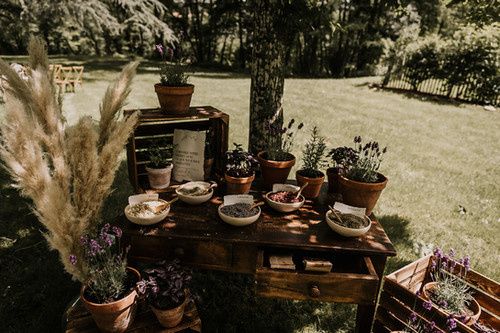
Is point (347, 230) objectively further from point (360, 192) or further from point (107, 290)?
point (107, 290)

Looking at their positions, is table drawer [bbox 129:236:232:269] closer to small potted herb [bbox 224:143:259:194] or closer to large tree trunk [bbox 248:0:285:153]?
small potted herb [bbox 224:143:259:194]

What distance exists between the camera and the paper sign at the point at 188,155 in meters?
3.08

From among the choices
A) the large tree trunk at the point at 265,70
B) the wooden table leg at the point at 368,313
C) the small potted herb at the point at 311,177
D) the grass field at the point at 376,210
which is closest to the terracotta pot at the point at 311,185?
the small potted herb at the point at 311,177

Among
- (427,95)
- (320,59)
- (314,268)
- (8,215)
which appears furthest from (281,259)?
(320,59)

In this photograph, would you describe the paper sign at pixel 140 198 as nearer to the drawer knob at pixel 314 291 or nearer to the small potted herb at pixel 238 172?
the small potted herb at pixel 238 172

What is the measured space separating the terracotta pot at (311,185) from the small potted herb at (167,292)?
3.92 feet

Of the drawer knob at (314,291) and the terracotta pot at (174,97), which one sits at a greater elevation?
the terracotta pot at (174,97)

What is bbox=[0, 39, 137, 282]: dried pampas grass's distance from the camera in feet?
5.87

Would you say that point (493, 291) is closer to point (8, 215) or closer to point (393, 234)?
point (393, 234)

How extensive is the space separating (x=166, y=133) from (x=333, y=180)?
1.66 m

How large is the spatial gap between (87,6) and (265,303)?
1186cm

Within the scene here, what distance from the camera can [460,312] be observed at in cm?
240

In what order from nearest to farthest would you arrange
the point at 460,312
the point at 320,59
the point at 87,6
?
the point at 460,312, the point at 87,6, the point at 320,59

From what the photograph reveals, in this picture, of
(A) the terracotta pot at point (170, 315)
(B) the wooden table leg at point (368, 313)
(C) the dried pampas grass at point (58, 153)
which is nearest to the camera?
(C) the dried pampas grass at point (58, 153)
